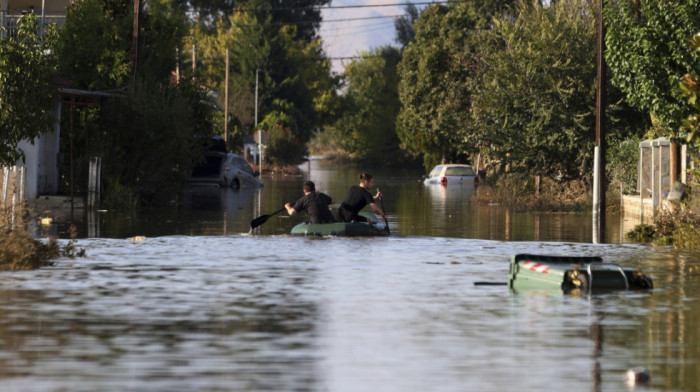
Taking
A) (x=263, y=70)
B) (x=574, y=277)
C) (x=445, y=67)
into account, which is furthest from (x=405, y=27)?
(x=574, y=277)

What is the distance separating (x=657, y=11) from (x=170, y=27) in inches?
947

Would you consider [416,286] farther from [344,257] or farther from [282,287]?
[344,257]

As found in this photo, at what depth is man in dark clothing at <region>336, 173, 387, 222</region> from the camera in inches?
1091

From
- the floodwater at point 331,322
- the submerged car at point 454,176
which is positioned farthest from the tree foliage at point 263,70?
the floodwater at point 331,322

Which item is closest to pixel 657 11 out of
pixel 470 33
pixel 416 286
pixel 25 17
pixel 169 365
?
pixel 416 286

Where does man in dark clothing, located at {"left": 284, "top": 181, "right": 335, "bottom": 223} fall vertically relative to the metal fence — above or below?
below

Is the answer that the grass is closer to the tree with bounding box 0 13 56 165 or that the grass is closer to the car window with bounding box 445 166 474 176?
the car window with bounding box 445 166 474 176

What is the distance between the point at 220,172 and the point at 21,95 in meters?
29.2

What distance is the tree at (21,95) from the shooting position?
31.2 m

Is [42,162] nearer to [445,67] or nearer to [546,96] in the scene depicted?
[546,96]

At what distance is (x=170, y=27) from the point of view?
47.2 m

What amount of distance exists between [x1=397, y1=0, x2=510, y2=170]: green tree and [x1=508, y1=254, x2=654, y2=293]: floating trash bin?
42.6m

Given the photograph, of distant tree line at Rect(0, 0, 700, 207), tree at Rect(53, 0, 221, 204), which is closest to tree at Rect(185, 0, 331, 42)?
distant tree line at Rect(0, 0, 700, 207)

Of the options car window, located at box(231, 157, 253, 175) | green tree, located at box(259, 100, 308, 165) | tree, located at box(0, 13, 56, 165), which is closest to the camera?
tree, located at box(0, 13, 56, 165)
